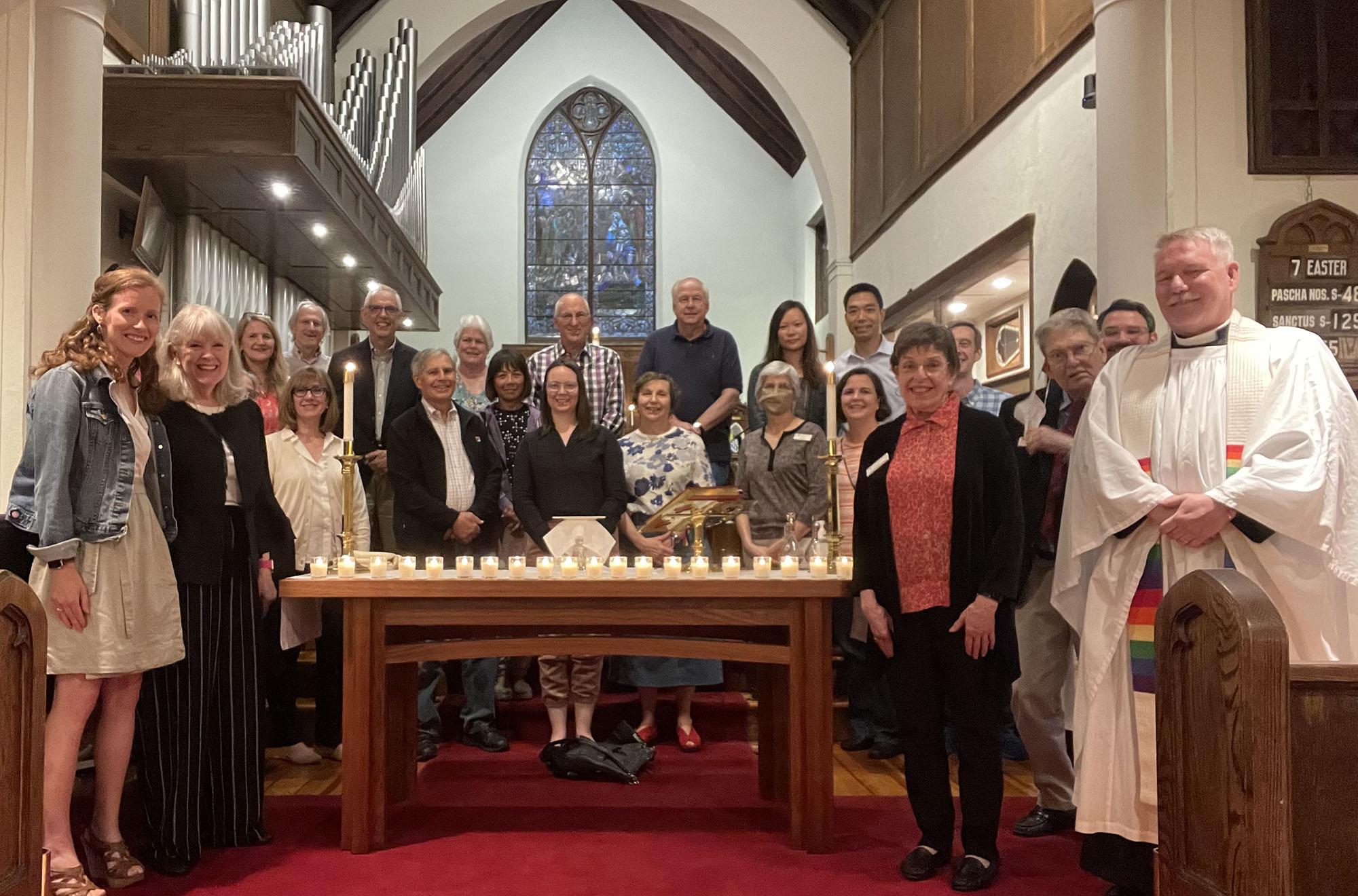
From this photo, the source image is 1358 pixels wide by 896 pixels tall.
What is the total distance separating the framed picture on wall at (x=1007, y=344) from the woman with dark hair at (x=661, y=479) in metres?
3.46

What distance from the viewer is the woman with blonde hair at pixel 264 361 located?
4.05 metres

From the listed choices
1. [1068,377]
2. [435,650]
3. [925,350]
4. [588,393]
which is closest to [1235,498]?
[925,350]

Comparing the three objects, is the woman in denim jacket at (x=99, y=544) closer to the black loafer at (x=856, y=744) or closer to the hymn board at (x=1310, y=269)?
the black loafer at (x=856, y=744)

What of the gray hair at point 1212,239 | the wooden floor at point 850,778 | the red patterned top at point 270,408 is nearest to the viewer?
the gray hair at point 1212,239

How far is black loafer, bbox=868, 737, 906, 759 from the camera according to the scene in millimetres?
4012

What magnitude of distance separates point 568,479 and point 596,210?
10.3m

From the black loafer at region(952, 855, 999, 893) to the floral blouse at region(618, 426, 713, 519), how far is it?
1.77 metres

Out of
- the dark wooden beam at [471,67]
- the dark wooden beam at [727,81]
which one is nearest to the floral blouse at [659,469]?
the dark wooden beam at [727,81]

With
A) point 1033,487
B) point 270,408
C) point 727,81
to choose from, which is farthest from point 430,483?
point 727,81

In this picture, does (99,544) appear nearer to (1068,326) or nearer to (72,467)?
(72,467)

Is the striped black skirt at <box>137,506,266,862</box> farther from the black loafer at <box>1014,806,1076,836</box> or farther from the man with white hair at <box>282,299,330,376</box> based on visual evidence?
the black loafer at <box>1014,806,1076,836</box>

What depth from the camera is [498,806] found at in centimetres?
338

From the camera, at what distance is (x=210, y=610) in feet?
9.57

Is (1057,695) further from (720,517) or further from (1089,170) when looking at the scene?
(1089,170)
